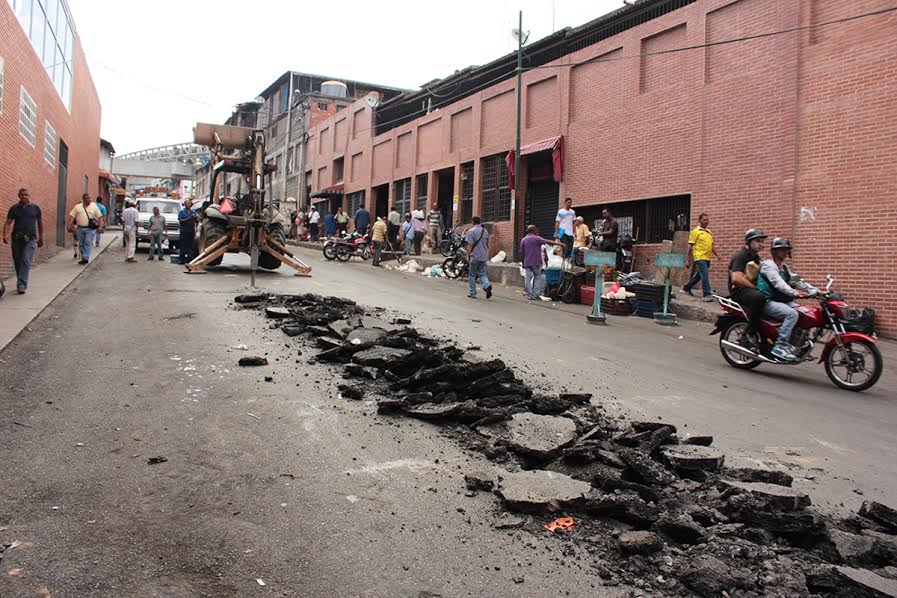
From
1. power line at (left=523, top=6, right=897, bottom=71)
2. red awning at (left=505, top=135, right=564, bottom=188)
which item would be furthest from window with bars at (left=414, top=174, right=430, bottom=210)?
power line at (left=523, top=6, right=897, bottom=71)

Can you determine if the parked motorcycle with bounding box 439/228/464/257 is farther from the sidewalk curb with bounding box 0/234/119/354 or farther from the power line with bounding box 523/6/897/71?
the sidewalk curb with bounding box 0/234/119/354

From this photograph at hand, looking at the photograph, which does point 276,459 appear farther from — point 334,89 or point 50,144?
point 334,89

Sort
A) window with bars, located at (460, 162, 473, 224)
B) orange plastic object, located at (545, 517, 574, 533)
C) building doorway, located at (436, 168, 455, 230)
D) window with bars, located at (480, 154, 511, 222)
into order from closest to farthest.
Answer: orange plastic object, located at (545, 517, 574, 533) → window with bars, located at (480, 154, 511, 222) → window with bars, located at (460, 162, 473, 224) → building doorway, located at (436, 168, 455, 230)

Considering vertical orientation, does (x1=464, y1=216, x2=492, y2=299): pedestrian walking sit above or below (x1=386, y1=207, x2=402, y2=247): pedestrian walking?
below

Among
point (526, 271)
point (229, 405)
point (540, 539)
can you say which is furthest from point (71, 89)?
point (540, 539)

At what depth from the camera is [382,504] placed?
3660mm

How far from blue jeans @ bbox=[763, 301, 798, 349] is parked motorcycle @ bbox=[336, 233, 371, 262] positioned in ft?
60.0

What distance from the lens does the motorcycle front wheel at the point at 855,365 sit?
7383 millimetres

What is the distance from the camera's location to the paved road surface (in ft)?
9.62

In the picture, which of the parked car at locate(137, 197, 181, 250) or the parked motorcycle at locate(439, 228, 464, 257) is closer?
the parked motorcycle at locate(439, 228, 464, 257)

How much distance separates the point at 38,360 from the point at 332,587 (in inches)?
217

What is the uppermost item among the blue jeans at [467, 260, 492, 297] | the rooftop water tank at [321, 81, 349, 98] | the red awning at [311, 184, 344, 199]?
the rooftop water tank at [321, 81, 349, 98]

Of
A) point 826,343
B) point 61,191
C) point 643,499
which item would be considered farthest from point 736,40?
point 61,191

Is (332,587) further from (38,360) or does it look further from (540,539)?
(38,360)
